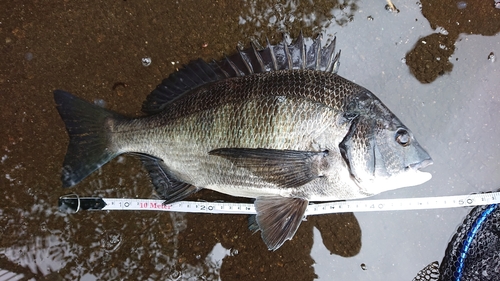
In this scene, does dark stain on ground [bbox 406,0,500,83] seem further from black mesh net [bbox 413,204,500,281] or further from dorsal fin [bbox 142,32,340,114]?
black mesh net [bbox 413,204,500,281]

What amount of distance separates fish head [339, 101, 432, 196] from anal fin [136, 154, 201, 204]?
2.85ft

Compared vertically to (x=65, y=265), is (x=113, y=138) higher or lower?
higher

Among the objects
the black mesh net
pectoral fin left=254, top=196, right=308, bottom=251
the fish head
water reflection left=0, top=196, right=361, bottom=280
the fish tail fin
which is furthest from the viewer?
water reflection left=0, top=196, right=361, bottom=280

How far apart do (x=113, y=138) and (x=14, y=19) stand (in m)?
1.02

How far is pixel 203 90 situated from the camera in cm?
180

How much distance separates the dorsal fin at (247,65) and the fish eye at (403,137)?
482 millimetres

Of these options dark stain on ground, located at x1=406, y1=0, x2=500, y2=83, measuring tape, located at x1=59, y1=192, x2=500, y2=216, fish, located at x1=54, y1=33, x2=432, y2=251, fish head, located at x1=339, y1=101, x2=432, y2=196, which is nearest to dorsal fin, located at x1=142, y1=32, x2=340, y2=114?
fish, located at x1=54, y1=33, x2=432, y2=251

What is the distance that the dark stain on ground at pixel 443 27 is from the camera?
2150 millimetres

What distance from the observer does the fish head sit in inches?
63.2

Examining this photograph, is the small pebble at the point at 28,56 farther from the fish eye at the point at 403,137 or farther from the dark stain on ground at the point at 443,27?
the dark stain on ground at the point at 443,27

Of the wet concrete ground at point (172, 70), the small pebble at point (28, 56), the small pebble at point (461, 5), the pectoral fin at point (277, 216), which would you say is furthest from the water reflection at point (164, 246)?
the small pebble at point (461, 5)

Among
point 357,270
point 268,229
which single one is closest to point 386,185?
point 268,229

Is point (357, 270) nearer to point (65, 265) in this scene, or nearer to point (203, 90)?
point (203, 90)

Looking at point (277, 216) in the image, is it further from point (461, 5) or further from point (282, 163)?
point (461, 5)
